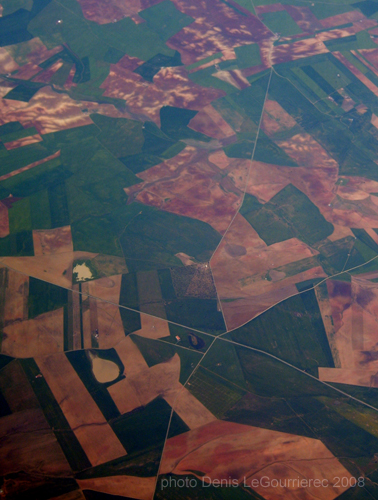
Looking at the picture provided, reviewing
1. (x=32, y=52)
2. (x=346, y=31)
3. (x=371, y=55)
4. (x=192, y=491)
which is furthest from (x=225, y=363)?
(x=346, y=31)

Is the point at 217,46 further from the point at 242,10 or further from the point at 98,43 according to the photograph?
the point at 98,43

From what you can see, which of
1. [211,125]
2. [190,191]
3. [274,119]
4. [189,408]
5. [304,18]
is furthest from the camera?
[304,18]

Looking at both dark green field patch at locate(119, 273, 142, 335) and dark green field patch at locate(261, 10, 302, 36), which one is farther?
dark green field patch at locate(261, 10, 302, 36)

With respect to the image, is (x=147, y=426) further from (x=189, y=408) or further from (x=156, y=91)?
(x=156, y=91)

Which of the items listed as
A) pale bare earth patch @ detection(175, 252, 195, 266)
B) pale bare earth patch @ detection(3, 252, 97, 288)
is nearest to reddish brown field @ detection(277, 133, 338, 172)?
pale bare earth patch @ detection(175, 252, 195, 266)

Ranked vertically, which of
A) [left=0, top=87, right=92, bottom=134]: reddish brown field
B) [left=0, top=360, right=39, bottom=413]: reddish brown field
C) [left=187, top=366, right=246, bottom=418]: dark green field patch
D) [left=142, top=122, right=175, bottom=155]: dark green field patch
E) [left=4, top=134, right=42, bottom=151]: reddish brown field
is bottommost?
[left=187, top=366, right=246, bottom=418]: dark green field patch

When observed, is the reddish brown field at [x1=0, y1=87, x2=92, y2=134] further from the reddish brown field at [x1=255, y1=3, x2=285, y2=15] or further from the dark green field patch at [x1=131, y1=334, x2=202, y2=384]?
the reddish brown field at [x1=255, y1=3, x2=285, y2=15]
